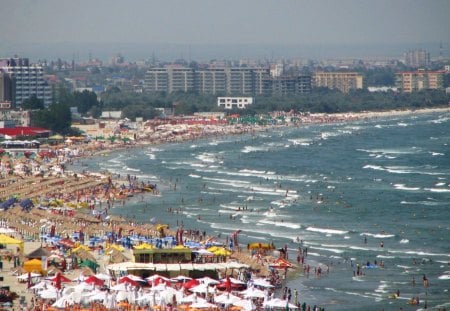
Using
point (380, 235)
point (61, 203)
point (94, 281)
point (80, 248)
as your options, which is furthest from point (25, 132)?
point (94, 281)

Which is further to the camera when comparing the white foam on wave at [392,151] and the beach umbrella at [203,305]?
the white foam on wave at [392,151]

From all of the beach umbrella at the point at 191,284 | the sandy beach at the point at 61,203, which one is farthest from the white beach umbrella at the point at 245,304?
the sandy beach at the point at 61,203

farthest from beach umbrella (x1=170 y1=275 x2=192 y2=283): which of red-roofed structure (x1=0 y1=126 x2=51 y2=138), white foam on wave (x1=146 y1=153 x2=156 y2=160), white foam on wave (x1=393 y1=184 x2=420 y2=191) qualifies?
red-roofed structure (x1=0 y1=126 x2=51 y2=138)

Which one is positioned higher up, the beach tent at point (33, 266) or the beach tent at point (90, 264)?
the beach tent at point (33, 266)

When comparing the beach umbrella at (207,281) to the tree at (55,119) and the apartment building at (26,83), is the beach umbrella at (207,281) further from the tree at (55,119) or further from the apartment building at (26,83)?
the apartment building at (26,83)

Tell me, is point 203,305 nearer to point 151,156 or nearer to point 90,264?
point 90,264

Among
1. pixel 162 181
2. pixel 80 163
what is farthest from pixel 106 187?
pixel 80 163

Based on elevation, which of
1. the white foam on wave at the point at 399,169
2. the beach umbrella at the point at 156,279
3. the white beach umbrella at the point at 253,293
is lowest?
the white foam on wave at the point at 399,169

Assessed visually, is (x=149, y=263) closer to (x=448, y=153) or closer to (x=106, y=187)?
(x=106, y=187)

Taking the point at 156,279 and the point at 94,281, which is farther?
the point at 156,279

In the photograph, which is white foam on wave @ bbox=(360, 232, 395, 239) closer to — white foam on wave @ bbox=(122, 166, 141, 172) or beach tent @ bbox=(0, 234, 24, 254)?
beach tent @ bbox=(0, 234, 24, 254)
